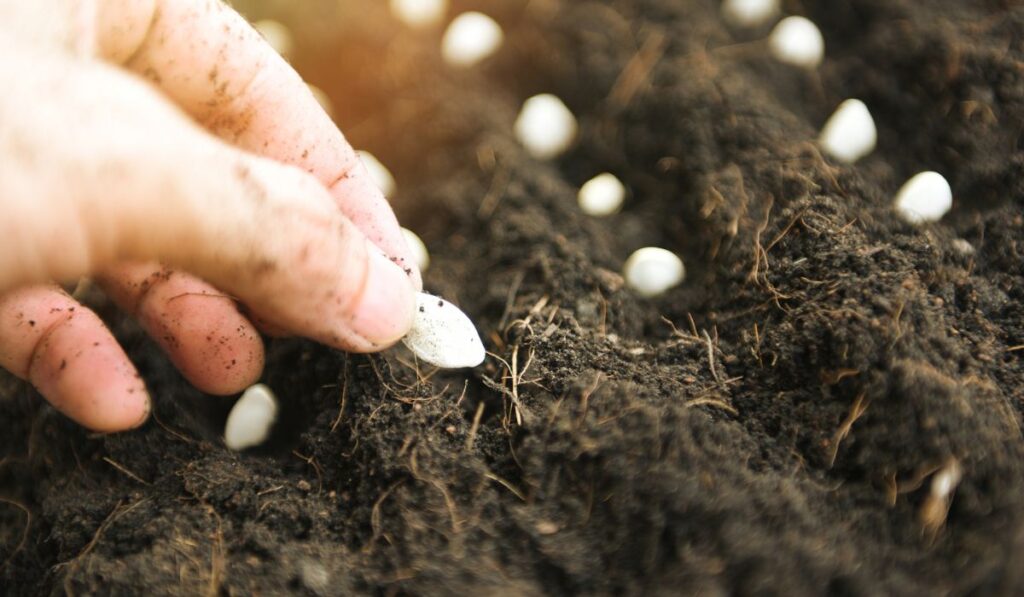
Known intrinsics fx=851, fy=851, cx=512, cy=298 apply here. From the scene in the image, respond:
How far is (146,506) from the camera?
0.94m

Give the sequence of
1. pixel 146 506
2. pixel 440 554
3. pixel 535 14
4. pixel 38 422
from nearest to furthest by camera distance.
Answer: pixel 440 554
pixel 146 506
pixel 38 422
pixel 535 14

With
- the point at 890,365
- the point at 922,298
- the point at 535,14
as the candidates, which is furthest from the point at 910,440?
the point at 535,14

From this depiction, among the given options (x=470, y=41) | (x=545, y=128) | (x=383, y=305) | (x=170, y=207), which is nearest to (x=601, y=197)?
(x=545, y=128)

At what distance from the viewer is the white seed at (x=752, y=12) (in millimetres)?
1472

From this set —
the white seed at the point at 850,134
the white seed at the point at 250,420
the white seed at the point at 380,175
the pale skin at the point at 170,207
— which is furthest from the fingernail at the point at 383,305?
the white seed at the point at 850,134

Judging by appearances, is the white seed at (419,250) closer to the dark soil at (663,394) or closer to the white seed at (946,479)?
the dark soil at (663,394)

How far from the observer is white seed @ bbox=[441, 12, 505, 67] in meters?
1.48

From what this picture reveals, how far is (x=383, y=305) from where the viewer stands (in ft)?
2.79

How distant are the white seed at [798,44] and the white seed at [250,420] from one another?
970 millimetres

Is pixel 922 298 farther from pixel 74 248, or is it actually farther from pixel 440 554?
pixel 74 248

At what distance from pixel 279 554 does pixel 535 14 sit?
108 centimetres

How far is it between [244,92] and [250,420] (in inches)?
15.6

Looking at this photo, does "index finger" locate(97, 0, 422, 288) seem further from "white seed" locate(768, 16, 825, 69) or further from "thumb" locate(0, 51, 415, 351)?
"white seed" locate(768, 16, 825, 69)

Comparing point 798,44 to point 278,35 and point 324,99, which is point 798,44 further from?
point 278,35
